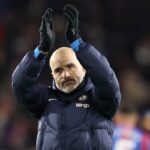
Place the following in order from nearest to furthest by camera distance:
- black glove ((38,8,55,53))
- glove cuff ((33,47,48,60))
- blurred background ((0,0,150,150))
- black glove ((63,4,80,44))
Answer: black glove ((63,4,80,44)) → black glove ((38,8,55,53)) → glove cuff ((33,47,48,60)) → blurred background ((0,0,150,150))

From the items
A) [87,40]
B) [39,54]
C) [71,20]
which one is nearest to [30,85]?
[39,54]

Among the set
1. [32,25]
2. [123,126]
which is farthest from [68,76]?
[32,25]

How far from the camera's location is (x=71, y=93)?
5348mm

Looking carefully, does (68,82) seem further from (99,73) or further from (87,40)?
(87,40)

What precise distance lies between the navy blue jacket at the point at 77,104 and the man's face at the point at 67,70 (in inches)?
2.6

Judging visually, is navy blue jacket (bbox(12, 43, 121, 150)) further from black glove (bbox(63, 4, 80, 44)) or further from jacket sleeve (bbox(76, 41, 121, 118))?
black glove (bbox(63, 4, 80, 44))

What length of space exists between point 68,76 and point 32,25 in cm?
568

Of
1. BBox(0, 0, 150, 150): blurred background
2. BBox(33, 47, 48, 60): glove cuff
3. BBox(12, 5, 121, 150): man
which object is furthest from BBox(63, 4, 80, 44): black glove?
BBox(0, 0, 150, 150): blurred background

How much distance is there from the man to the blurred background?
3303 millimetres

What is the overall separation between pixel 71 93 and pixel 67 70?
167 mm

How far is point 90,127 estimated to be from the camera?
5.23 meters

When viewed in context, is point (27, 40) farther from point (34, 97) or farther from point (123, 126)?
point (34, 97)

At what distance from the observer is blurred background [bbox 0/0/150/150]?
942 cm

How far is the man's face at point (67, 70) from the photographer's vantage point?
529 cm
